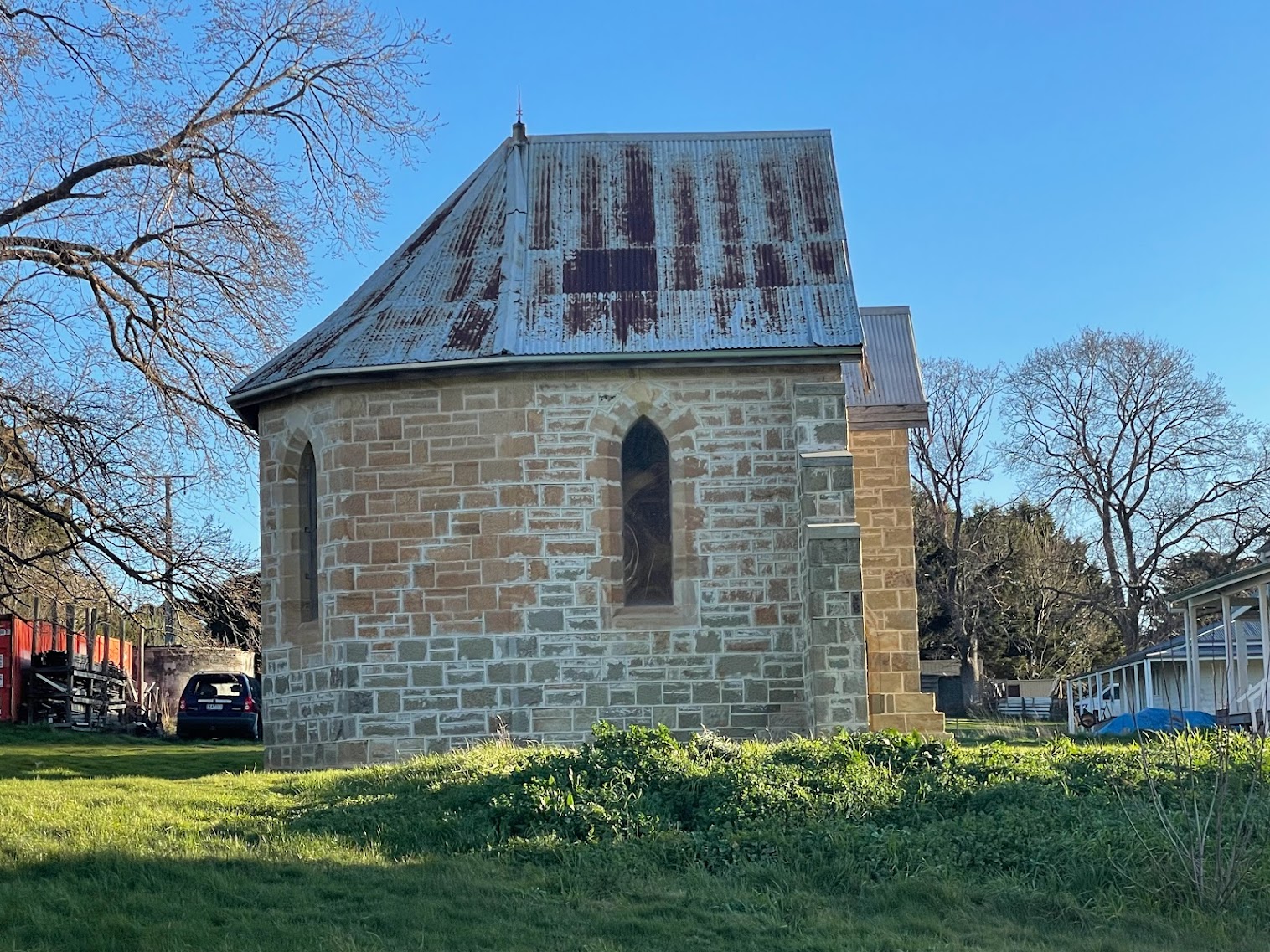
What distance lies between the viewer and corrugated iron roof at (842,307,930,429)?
838 inches

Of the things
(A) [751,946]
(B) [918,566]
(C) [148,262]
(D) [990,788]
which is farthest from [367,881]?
(B) [918,566]

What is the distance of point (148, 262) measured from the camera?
1716cm

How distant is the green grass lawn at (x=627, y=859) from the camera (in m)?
8.79

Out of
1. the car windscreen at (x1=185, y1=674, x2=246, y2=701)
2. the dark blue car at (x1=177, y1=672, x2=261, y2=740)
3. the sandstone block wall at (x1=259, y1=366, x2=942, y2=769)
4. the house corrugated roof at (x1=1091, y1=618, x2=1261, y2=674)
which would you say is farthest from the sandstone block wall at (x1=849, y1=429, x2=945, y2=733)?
the house corrugated roof at (x1=1091, y1=618, x2=1261, y2=674)

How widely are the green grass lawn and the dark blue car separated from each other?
16.8 metres

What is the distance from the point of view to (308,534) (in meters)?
18.4

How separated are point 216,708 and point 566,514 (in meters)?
15.1

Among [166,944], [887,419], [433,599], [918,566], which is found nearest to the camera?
[166,944]

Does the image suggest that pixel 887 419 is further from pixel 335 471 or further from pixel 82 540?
pixel 82 540

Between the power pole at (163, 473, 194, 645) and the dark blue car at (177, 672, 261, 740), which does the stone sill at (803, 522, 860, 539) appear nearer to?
the power pole at (163, 473, 194, 645)

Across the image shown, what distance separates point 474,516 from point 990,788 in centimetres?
731

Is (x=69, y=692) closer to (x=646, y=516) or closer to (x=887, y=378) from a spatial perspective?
(x=646, y=516)

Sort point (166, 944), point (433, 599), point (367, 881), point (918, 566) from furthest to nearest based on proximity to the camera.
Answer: point (918, 566)
point (433, 599)
point (367, 881)
point (166, 944)

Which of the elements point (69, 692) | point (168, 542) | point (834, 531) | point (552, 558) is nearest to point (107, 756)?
point (168, 542)
